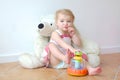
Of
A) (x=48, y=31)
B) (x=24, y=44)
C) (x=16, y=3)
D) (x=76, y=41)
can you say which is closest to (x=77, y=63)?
(x=76, y=41)

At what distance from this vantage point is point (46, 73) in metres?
1.73

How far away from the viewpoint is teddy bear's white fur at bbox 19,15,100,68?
6.06 feet

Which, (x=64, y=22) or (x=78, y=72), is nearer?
(x=78, y=72)

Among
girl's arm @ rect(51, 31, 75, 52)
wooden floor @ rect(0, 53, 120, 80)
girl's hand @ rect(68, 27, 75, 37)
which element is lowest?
wooden floor @ rect(0, 53, 120, 80)

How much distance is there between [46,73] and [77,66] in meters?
0.23

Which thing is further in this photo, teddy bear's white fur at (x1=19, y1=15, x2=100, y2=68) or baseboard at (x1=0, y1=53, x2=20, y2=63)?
baseboard at (x1=0, y1=53, x2=20, y2=63)

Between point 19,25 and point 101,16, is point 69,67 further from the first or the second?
point 101,16

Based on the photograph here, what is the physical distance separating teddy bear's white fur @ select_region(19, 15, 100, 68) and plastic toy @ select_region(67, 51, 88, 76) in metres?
0.21

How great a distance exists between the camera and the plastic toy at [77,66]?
1640 millimetres

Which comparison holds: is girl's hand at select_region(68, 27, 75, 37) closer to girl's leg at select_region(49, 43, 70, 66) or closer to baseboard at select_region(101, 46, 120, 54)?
girl's leg at select_region(49, 43, 70, 66)

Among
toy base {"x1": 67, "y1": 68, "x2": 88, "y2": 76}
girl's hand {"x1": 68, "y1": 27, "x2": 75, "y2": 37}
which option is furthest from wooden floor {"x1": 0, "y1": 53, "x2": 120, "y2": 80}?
girl's hand {"x1": 68, "y1": 27, "x2": 75, "y2": 37}

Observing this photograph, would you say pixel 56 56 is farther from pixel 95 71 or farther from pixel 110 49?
pixel 110 49

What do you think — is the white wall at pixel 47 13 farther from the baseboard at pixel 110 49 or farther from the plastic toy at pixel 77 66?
the plastic toy at pixel 77 66

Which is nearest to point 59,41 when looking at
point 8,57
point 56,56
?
point 56,56
